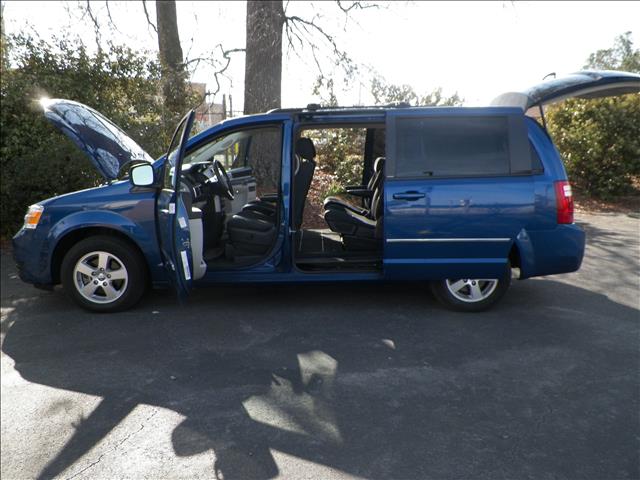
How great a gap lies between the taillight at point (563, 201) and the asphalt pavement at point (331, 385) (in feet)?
2.75

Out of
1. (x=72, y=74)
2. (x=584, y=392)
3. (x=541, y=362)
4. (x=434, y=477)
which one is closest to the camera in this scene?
(x=434, y=477)

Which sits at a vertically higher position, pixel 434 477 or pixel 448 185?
pixel 448 185

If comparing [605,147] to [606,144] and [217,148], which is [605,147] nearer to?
[606,144]

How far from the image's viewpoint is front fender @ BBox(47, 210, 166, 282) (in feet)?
15.1

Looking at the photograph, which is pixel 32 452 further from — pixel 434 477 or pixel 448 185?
pixel 448 185

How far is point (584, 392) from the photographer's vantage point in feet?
11.1

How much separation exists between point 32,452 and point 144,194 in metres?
2.37

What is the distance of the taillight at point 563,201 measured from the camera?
440 centimetres

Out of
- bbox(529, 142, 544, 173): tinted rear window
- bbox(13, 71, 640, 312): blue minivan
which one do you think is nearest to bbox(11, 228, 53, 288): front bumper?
bbox(13, 71, 640, 312): blue minivan

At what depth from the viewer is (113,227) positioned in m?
4.61

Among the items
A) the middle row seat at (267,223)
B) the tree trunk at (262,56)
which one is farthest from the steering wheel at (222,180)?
the tree trunk at (262,56)

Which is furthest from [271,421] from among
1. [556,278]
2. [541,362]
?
[556,278]

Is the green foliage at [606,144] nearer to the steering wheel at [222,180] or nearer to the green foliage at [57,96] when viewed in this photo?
the steering wheel at [222,180]

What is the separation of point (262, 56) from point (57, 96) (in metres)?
4.07
